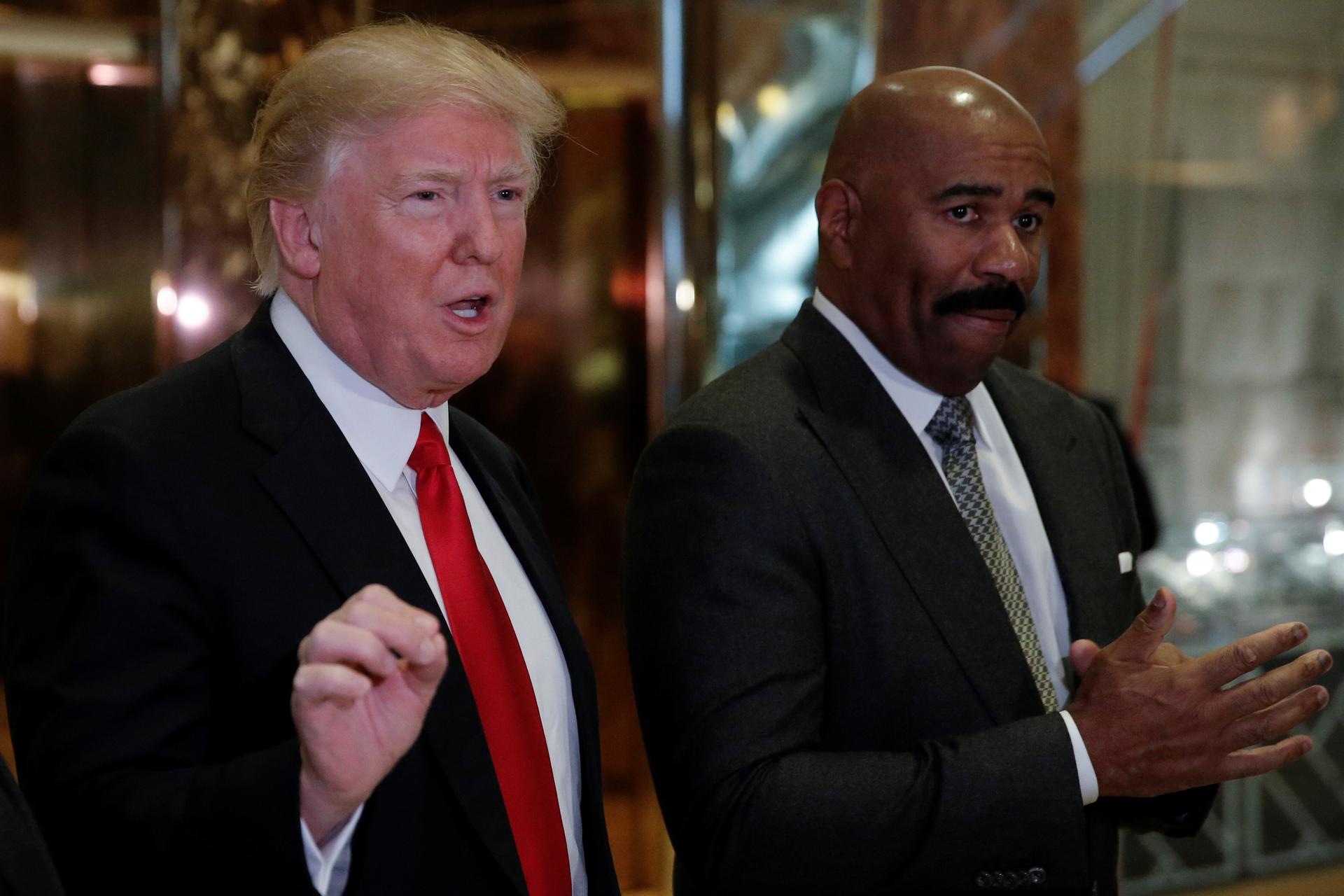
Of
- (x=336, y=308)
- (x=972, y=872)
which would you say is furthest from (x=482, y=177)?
(x=972, y=872)

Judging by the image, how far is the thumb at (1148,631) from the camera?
1503 mm

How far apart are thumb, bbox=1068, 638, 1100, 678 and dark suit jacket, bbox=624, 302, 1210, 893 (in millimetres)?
70

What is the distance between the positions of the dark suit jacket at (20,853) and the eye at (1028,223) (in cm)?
133

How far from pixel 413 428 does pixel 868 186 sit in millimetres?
704

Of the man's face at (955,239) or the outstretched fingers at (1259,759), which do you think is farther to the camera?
the man's face at (955,239)

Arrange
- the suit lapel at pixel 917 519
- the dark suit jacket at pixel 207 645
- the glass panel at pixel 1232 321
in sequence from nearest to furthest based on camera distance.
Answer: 1. the dark suit jacket at pixel 207 645
2. the suit lapel at pixel 917 519
3. the glass panel at pixel 1232 321

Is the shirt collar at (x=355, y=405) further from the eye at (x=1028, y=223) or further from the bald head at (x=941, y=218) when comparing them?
the eye at (x=1028, y=223)

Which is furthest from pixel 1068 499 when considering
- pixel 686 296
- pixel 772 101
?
pixel 772 101

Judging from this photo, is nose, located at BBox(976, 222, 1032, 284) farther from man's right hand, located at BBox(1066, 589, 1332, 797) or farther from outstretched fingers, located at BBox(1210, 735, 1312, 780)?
outstretched fingers, located at BBox(1210, 735, 1312, 780)

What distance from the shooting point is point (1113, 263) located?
4.57 m

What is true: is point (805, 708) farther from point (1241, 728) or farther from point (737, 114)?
point (737, 114)

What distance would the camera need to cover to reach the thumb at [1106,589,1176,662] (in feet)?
4.93

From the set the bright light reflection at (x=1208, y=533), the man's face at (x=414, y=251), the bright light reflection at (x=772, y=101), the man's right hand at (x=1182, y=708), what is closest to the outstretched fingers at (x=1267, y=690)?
the man's right hand at (x=1182, y=708)

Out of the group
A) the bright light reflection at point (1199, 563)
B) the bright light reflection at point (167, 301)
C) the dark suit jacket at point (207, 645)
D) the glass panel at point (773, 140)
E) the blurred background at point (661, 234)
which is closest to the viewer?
the dark suit jacket at point (207, 645)
